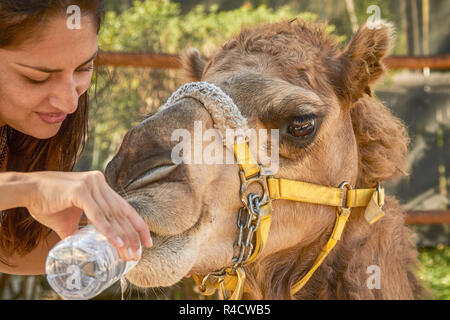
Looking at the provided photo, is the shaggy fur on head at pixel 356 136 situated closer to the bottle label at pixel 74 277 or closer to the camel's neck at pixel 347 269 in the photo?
the camel's neck at pixel 347 269

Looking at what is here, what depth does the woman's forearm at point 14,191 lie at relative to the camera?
5.01ft

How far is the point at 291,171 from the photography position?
2.33m

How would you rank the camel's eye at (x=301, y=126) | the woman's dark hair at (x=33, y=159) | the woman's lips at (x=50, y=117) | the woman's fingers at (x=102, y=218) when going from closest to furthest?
the woman's fingers at (x=102, y=218)
the woman's lips at (x=50, y=117)
the camel's eye at (x=301, y=126)
the woman's dark hair at (x=33, y=159)

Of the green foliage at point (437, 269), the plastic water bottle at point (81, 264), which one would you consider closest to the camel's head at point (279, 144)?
the plastic water bottle at point (81, 264)

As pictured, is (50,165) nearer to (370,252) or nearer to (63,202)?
(63,202)

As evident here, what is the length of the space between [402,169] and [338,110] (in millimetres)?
564

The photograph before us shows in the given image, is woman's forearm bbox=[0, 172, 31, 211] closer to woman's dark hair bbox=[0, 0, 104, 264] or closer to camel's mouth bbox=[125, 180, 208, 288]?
camel's mouth bbox=[125, 180, 208, 288]

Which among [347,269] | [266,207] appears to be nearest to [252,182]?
[266,207]

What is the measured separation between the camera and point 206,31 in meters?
5.61

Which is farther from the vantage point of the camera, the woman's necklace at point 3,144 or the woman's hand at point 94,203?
the woman's necklace at point 3,144

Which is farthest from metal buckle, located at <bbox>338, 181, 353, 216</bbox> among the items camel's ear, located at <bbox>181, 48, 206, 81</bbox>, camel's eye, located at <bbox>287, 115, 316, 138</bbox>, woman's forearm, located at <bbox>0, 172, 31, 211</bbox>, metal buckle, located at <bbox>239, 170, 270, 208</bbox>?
woman's forearm, located at <bbox>0, 172, 31, 211</bbox>

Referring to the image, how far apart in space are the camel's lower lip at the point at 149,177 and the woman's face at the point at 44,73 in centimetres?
44

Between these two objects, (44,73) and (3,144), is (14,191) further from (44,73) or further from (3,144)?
(3,144)

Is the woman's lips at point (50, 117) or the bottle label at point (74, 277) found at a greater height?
the woman's lips at point (50, 117)
